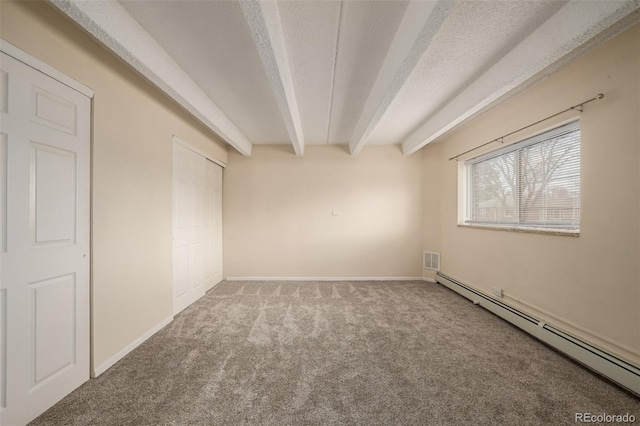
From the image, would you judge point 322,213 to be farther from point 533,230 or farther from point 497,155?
point 533,230

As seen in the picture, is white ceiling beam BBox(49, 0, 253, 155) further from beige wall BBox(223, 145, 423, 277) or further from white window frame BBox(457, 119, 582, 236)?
white window frame BBox(457, 119, 582, 236)

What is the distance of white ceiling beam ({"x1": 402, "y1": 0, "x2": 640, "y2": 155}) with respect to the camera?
55.2 inches

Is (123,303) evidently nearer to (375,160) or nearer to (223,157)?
(223,157)

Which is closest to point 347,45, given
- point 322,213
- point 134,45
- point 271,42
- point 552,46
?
point 271,42

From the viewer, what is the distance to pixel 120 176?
2055 millimetres

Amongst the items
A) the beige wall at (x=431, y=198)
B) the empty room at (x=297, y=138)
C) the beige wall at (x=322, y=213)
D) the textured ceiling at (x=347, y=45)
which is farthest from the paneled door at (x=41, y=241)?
the beige wall at (x=431, y=198)

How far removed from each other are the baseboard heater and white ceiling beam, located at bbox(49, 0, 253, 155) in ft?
13.2

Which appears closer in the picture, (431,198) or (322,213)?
(431,198)

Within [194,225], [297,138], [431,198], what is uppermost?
[297,138]

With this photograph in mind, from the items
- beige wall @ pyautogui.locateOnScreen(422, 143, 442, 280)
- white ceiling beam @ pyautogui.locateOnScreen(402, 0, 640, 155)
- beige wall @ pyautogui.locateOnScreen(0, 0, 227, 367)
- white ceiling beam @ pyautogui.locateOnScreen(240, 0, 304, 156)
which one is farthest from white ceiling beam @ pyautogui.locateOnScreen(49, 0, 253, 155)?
beige wall @ pyautogui.locateOnScreen(422, 143, 442, 280)

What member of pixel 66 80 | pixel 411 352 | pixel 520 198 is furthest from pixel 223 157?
pixel 520 198

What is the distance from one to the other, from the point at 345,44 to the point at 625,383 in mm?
3154

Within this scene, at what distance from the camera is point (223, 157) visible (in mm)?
4312

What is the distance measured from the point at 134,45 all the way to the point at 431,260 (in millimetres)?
4742
